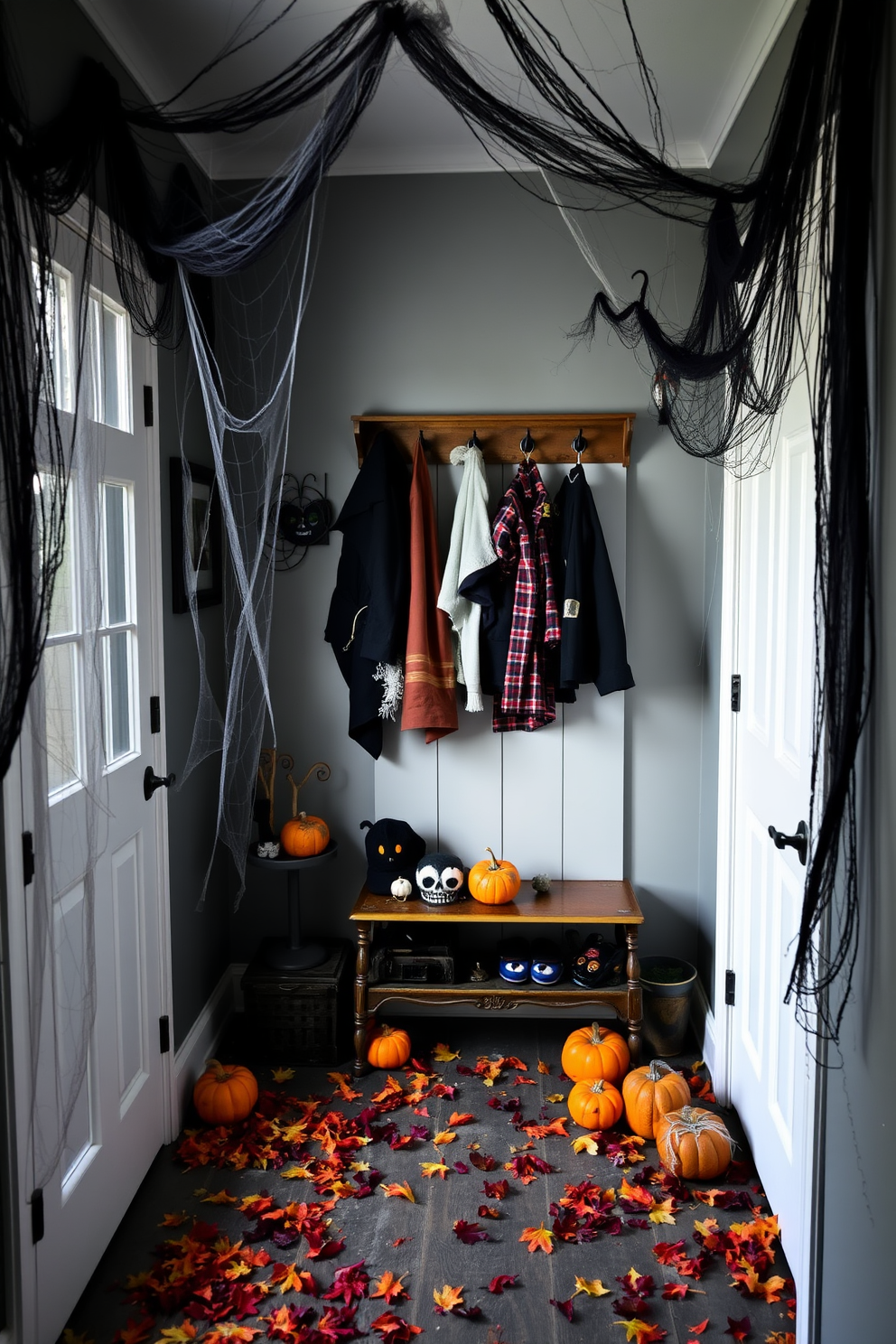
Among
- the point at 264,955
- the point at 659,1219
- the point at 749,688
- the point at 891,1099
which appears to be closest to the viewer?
the point at 891,1099

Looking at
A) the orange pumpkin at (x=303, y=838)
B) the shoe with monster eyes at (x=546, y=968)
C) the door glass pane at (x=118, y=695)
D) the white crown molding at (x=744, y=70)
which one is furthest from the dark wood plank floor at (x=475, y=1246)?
the white crown molding at (x=744, y=70)

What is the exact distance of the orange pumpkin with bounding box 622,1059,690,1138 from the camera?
271 centimetres

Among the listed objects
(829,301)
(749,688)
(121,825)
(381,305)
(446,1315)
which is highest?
(381,305)

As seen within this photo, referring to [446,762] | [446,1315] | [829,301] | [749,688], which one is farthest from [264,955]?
[829,301]

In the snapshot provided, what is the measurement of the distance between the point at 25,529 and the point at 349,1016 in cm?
222

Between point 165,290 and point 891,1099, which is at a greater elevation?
point 165,290

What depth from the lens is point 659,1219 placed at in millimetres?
2379

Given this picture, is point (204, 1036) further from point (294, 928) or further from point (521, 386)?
point (521, 386)

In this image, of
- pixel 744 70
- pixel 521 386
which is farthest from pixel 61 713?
pixel 744 70

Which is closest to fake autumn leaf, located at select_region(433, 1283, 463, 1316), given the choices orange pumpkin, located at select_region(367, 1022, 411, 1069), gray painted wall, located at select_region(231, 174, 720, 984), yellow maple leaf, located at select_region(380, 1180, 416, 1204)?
yellow maple leaf, located at select_region(380, 1180, 416, 1204)

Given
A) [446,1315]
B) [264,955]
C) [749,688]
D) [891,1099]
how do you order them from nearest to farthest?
[891,1099], [446,1315], [749,688], [264,955]

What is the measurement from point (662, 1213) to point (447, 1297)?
57 cm

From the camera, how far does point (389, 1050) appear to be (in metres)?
3.06

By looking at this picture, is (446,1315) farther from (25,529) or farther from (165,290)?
(165,290)
